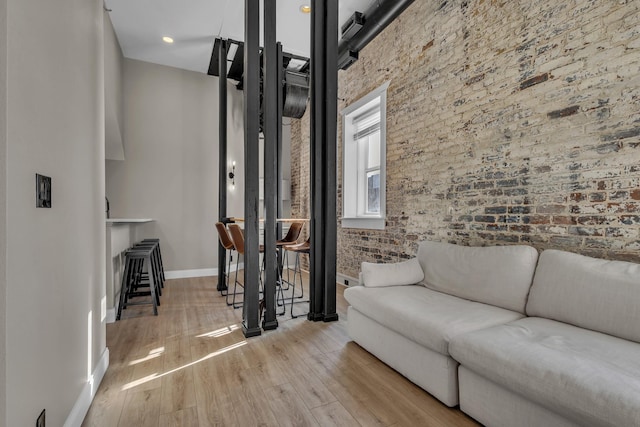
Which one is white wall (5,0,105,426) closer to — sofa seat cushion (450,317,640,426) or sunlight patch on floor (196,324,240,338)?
sunlight patch on floor (196,324,240,338)

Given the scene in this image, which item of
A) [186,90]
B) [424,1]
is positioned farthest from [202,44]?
[424,1]

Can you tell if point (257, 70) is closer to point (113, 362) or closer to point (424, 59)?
point (424, 59)

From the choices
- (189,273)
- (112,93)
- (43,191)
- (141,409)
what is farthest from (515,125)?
(189,273)

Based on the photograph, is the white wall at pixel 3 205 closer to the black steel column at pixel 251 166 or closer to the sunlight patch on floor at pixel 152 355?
the sunlight patch on floor at pixel 152 355

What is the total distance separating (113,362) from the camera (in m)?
2.27

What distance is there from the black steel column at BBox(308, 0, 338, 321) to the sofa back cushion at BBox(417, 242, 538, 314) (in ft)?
3.23

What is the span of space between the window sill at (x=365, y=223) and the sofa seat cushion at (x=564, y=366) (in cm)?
236

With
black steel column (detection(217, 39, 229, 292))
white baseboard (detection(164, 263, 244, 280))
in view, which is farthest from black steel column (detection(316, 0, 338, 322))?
white baseboard (detection(164, 263, 244, 280))

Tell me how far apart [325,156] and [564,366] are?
2498 millimetres

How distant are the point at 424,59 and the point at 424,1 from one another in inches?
25.8

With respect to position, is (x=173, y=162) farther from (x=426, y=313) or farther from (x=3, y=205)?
(x=426, y=313)

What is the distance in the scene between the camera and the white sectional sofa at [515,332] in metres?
1.24

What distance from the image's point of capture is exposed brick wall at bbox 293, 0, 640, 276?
1927mm

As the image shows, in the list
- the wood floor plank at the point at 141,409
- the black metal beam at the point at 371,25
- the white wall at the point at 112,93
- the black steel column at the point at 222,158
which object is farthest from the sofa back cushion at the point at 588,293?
the white wall at the point at 112,93
